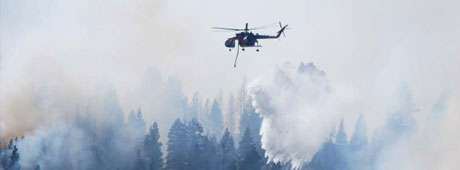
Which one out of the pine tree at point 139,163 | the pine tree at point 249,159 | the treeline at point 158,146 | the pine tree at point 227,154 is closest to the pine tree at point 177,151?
the treeline at point 158,146

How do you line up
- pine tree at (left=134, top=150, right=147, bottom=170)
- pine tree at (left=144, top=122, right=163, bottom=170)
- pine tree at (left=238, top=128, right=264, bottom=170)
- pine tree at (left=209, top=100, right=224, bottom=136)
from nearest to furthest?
pine tree at (left=238, top=128, right=264, bottom=170)
pine tree at (left=134, top=150, right=147, bottom=170)
pine tree at (left=144, top=122, right=163, bottom=170)
pine tree at (left=209, top=100, right=224, bottom=136)

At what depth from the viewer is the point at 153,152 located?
11625 cm

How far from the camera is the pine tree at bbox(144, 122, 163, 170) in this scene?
11406 cm

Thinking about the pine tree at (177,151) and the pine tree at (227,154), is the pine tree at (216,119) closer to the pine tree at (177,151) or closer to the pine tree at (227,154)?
the pine tree at (227,154)

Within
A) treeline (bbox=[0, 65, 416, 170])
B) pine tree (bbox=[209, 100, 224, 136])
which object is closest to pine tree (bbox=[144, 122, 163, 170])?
treeline (bbox=[0, 65, 416, 170])

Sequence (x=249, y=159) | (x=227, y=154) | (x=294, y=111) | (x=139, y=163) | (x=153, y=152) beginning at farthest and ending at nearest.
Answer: (x=294, y=111)
(x=153, y=152)
(x=227, y=154)
(x=139, y=163)
(x=249, y=159)

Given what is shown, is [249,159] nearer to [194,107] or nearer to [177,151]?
[177,151]

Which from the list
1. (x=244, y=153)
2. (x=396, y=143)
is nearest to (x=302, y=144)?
(x=396, y=143)

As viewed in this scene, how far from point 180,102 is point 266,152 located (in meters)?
52.3

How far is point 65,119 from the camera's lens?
13925 cm

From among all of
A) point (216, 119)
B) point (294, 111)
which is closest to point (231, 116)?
point (216, 119)

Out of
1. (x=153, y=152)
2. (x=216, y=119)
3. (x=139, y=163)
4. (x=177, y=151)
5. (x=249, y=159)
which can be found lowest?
(x=216, y=119)

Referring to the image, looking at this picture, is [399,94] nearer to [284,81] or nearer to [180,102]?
[284,81]

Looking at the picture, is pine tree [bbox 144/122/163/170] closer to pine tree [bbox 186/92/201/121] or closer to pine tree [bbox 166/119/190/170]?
pine tree [bbox 166/119/190/170]
